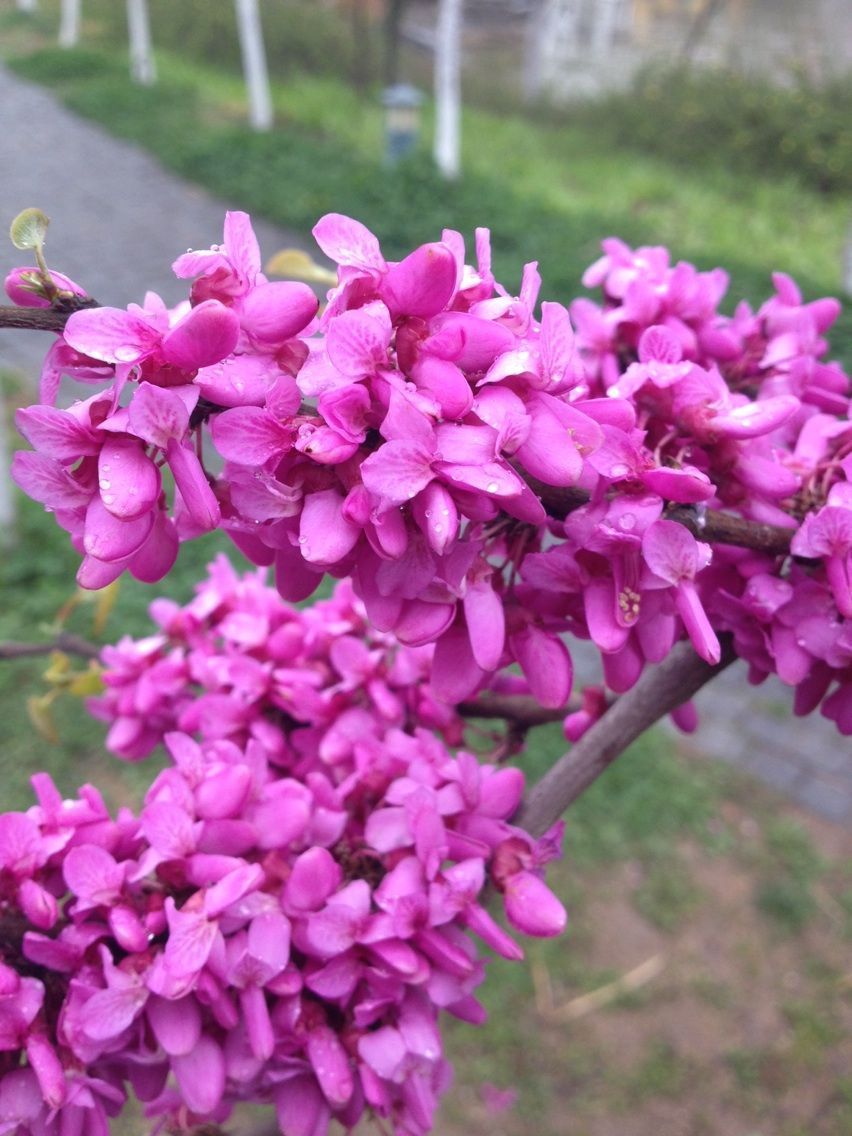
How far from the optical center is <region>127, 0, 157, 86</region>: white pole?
197 inches

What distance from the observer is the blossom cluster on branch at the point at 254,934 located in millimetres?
500

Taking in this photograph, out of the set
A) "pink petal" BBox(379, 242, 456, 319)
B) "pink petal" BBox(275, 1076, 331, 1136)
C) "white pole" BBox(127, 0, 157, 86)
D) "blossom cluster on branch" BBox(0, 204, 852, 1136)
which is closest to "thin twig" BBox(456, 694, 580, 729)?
"blossom cluster on branch" BBox(0, 204, 852, 1136)

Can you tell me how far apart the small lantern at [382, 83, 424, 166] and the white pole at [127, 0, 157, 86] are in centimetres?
135

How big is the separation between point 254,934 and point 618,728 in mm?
233

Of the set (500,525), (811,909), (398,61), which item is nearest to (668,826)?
(811,909)

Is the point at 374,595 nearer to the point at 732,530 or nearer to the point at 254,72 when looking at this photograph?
the point at 732,530

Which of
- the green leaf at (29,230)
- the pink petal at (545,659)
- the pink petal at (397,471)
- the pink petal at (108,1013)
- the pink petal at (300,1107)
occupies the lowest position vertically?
the pink petal at (300,1107)

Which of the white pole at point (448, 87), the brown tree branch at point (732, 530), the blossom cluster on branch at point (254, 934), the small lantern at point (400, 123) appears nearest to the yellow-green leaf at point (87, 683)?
the blossom cluster on branch at point (254, 934)

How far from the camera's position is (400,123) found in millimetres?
4465

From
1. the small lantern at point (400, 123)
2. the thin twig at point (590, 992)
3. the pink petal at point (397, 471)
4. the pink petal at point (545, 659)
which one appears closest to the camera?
the pink petal at point (397, 471)

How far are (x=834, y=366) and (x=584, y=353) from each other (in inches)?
6.2

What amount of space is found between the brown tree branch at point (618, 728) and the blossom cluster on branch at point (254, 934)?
0.02 metres

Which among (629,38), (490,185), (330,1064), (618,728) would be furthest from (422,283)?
(629,38)

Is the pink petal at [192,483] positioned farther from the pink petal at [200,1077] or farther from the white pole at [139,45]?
the white pole at [139,45]
